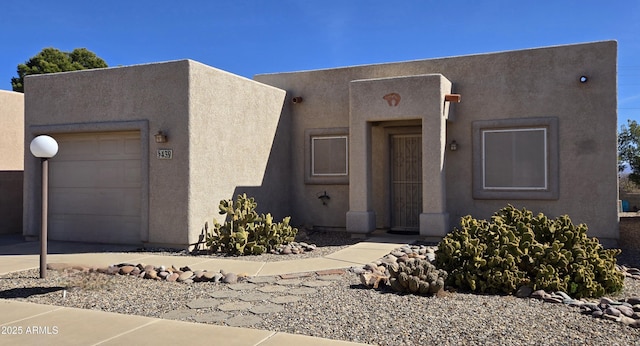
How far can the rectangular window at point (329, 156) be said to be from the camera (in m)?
13.2

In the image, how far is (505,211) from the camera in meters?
7.83

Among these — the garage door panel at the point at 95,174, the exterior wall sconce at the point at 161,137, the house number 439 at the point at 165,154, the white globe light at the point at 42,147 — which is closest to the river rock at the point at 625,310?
the white globe light at the point at 42,147

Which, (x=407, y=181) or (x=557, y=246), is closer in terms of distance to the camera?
(x=557, y=246)

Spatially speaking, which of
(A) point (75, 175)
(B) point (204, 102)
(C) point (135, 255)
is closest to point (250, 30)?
(B) point (204, 102)

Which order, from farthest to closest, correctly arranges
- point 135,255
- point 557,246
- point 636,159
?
1. point 636,159
2. point 135,255
3. point 557,246

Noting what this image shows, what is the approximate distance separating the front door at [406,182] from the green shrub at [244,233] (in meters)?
3.78

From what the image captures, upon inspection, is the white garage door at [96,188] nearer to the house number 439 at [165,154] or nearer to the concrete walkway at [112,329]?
the house number 439 at [165,154]

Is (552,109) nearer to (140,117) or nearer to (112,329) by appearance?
(140,117)

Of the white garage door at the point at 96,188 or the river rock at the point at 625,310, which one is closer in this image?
the river rock at the point at 625,310

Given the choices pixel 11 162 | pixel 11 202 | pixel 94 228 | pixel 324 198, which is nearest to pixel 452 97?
pixel 324 198

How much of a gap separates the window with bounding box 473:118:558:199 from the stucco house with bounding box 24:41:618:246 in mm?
23

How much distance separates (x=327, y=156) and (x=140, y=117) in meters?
4.80

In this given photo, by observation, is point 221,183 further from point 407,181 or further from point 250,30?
point 250,30

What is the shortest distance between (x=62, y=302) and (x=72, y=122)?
597cm
